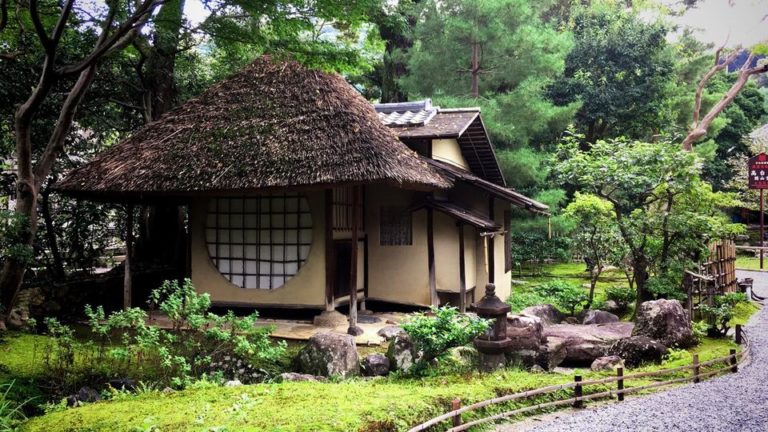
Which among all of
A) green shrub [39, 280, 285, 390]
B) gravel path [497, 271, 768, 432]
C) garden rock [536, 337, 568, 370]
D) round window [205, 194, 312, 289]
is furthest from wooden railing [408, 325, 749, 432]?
round window [205, 194, 312, 289]

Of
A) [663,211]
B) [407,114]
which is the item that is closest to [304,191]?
[407,114]

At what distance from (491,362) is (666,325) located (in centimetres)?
395

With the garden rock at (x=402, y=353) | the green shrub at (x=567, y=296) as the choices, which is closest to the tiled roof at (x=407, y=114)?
the green shrub at (x=567, y=296)

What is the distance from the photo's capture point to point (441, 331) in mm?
6320

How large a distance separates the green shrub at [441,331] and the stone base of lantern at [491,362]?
0.56 metres

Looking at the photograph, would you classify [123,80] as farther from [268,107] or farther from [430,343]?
[430,343]

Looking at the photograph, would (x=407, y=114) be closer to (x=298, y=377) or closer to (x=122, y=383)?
(x=298, y=377)

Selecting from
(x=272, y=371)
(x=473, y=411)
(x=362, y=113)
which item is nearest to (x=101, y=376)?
(x=272, y=371)

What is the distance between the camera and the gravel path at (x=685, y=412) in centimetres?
538

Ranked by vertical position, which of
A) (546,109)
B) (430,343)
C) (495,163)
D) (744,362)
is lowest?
(744,362)

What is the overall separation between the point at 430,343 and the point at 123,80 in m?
10.9

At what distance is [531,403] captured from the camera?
5.85m

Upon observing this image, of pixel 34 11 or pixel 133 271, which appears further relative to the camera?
pixel 133 271

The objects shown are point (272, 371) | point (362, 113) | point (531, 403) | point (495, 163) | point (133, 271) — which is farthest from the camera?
point (495, 163)
